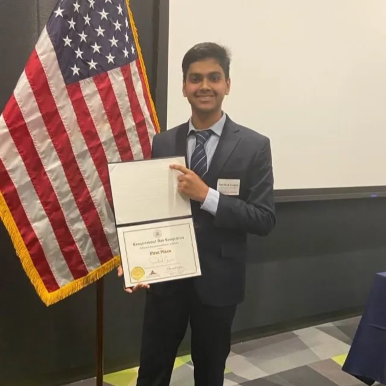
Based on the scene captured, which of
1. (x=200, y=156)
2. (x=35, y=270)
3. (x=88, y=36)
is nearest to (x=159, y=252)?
(x=200, y=156)

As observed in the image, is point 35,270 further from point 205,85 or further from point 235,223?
point 205,85

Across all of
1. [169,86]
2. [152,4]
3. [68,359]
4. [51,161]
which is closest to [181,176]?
[51,161]

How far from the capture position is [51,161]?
1639 millimetres

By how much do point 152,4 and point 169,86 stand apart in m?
0.38

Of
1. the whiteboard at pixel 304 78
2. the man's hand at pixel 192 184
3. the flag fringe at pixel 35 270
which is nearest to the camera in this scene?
the man's hand at pixel 192 184

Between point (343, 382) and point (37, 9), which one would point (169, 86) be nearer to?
point (37, 9)

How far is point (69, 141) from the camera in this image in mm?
1662

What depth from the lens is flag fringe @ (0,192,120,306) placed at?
1577 millimetres

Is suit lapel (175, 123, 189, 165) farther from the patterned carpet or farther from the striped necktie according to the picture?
the patterned carpet

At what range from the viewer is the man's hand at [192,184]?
1441 millimetres

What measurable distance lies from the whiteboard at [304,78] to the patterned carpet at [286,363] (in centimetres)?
94

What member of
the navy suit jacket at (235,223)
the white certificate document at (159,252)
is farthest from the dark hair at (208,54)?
the white certificate document at (159,252)

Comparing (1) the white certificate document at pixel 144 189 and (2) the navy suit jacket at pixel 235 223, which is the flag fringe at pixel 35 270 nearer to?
(2) the navy suit jacket at pixel 235 223

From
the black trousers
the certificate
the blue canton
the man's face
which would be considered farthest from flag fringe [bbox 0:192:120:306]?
the man's face
